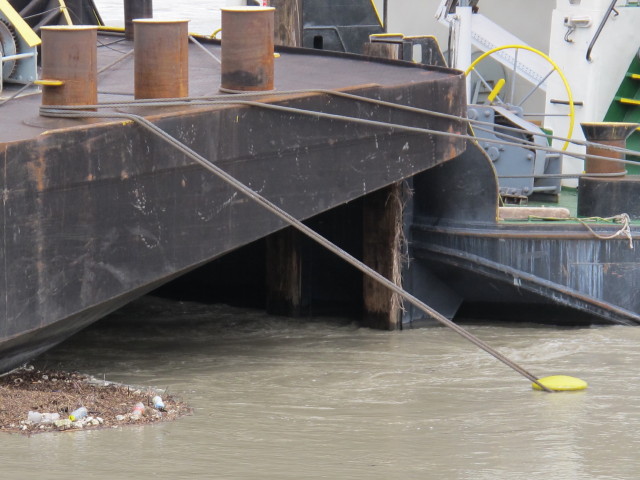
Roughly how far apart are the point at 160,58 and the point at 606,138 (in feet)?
13.9

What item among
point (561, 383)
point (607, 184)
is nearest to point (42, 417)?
point (561, 383)

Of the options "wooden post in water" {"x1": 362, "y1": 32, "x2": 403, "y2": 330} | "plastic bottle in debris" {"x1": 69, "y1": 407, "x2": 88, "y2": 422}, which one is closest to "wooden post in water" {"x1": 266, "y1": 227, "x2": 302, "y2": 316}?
"wooden post in water" {"x1": 362, "y1": 32, "x2": 403, "y2": 330}

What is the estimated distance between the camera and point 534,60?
1236cm

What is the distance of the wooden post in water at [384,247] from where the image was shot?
885 centimetres

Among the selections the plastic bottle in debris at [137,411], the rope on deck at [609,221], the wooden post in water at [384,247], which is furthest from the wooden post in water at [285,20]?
the plastic bottle in debris at [137,411]

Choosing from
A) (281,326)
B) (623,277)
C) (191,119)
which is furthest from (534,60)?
(191,119)

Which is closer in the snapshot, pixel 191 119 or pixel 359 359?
pixel 191 119

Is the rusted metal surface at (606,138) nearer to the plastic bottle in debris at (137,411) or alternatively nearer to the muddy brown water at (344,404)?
the muddy brown water at (344,404)

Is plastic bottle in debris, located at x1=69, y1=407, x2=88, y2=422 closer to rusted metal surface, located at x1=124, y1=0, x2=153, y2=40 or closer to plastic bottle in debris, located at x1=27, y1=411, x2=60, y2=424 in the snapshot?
plastic bottle in debris, located at x1=27, y1=411, x2=60, y2=424

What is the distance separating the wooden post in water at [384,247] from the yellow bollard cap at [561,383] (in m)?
2.16

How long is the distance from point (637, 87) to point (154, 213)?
654 cm

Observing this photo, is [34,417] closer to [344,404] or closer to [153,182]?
[153,182]

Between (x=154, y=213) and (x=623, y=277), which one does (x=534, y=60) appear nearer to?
(x=623, y=277)

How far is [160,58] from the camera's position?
6.45 m
